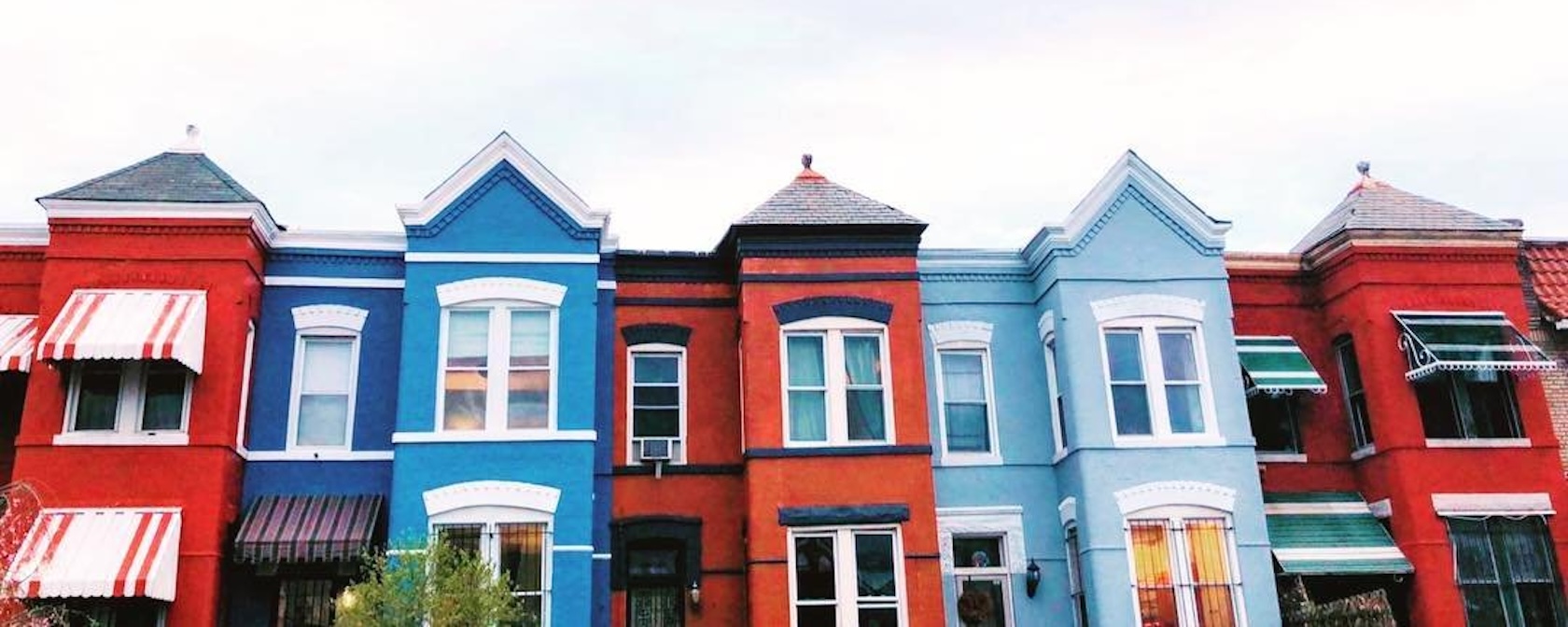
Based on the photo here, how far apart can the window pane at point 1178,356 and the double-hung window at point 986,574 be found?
3557 millimetres

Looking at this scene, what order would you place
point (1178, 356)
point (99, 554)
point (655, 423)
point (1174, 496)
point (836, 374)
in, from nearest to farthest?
point (99, 554)
point (1174, 496)
point (836, 374)
point (655, 423)
point (1178, 356)

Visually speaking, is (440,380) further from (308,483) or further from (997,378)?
(997,378)

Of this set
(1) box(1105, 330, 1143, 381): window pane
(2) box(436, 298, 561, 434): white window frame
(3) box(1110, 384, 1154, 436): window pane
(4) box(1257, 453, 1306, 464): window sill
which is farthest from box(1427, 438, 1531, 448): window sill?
(2) box(436, 298, 561, 434): white window frame

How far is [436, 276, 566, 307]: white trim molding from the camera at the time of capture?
56.1 feet

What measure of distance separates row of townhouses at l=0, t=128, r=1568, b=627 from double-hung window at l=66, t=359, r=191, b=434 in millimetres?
52

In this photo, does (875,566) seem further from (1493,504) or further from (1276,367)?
(1493,504)

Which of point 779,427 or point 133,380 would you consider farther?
point 779,427

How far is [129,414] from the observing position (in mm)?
16094

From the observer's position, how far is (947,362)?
733 inches

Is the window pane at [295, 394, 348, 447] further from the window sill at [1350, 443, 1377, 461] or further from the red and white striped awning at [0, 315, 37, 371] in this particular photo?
the window sill at [1350, 443, 1377, 461]

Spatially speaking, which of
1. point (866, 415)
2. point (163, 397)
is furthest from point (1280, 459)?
point (163, 397)

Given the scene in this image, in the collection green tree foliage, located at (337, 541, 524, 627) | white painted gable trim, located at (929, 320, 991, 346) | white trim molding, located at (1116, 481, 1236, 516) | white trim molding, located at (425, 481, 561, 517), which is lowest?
green tree foliage, located at (337, 541, 524, 627)

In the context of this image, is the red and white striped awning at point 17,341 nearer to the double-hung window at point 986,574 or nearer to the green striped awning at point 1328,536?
the double-hung window at point 986,574

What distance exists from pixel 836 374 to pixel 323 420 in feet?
24.3
